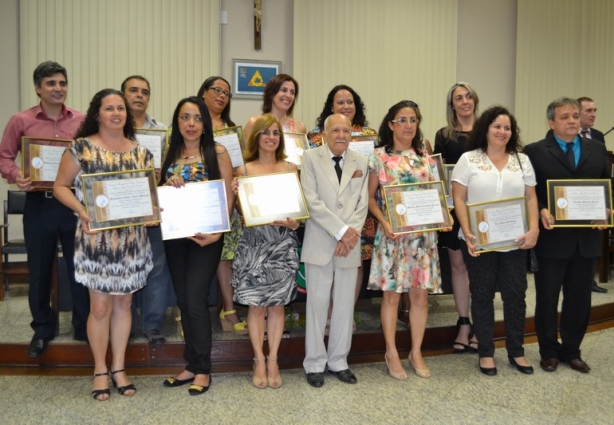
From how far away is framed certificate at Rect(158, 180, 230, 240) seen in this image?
284cm

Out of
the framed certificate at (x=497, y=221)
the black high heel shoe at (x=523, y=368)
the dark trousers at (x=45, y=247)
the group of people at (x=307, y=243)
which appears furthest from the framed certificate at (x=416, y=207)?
the dark trousers at (x=45, y=247)

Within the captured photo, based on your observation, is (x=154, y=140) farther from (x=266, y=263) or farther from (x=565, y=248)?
(x=565, y=248)

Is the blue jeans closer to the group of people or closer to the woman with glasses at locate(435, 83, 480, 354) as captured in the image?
the group of people

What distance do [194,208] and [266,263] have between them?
0.49m

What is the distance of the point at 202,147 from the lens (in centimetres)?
298

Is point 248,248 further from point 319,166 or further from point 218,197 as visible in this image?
point 319,166

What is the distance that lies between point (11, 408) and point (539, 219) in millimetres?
3099

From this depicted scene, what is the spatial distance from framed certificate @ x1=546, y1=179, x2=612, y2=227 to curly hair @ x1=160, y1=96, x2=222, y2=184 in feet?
6.25

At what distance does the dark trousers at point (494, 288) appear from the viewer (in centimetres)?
323

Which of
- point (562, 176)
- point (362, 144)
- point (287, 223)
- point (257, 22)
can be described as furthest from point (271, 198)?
point (257, 22)

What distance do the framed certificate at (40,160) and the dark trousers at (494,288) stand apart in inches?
95.1

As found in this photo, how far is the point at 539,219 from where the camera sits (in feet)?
11.0

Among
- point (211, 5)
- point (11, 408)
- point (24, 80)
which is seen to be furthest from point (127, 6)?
point (11, 408)

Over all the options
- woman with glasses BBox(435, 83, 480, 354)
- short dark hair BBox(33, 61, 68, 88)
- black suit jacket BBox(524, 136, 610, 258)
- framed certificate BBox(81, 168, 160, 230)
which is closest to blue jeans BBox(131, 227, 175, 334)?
framed certificate BBox(81, 168, 160, 230)
